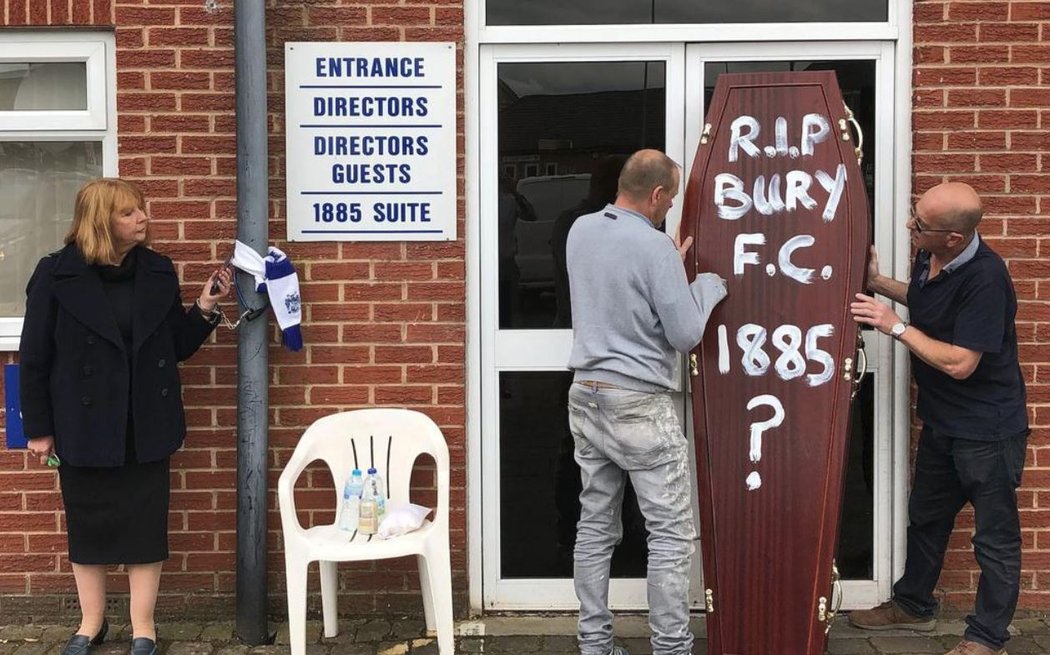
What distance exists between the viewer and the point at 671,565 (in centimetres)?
364

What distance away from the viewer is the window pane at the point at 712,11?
4.14m

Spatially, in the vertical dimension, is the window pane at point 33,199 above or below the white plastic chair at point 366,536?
above

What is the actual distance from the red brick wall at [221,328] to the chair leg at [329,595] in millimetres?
163

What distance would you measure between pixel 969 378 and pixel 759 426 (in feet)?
2.35

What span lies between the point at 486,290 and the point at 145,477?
141 centimetres

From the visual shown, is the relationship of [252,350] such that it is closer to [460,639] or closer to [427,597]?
[427,597]

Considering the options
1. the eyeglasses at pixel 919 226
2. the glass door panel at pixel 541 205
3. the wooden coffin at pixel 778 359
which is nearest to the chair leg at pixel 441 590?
the glass door panel at pixel 541 205

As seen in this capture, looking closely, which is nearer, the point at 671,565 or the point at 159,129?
the point at 671,565

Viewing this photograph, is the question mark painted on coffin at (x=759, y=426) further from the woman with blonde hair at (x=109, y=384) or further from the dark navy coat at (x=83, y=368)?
the dark navy coat at (x=83, y=368)

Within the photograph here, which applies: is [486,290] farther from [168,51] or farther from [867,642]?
[867,642]

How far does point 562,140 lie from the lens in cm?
421

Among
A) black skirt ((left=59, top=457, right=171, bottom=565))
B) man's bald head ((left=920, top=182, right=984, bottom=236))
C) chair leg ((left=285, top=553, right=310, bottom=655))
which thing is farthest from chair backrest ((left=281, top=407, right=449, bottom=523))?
man's bald head ((left=920, top=182, right=984, bottom=236))

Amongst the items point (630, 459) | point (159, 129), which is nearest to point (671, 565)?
point (630, 459)

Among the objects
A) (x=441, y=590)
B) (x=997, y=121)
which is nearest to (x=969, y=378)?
(x=997, y=121)
